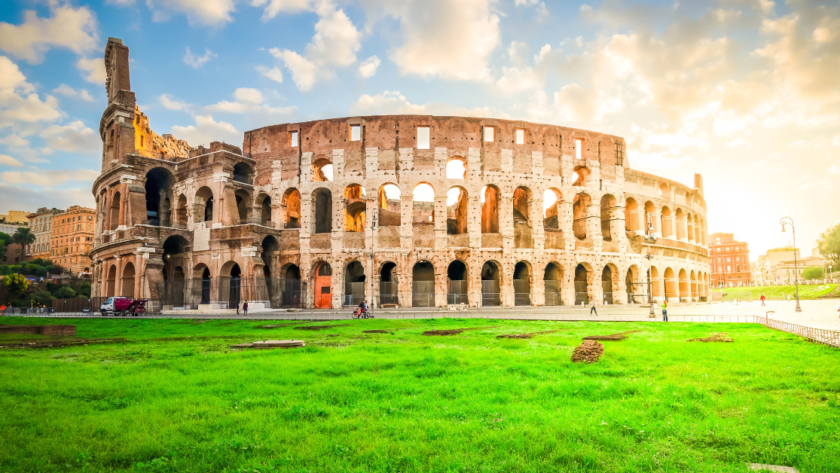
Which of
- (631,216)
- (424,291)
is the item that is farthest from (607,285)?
(424,291)

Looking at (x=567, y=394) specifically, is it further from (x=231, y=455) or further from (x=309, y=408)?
A: (x=231, y=455)

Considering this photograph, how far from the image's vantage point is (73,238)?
9988cm

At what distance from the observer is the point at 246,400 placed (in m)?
6.18

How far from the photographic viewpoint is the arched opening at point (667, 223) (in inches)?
1922

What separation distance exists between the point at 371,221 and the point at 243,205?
13.8 m

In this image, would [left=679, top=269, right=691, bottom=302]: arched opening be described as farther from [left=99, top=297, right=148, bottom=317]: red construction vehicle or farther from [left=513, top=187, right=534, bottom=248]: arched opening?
[left=99, top=297, right=148, bottom=317]: red construction vehicle

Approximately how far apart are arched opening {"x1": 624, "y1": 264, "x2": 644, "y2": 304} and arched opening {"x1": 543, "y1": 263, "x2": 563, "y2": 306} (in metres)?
6.70

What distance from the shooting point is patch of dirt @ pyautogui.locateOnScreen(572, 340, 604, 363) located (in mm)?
9586

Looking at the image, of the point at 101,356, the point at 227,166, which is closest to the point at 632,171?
the point at 227,166

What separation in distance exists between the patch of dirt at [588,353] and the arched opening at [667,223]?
4400 cm

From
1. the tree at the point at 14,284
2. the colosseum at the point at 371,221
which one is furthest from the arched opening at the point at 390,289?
the tree at the point at 14,284

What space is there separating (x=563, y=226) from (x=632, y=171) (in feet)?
35.0

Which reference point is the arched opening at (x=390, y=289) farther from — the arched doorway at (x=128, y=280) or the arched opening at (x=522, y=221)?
the arched doorway at (x=128, y=280)

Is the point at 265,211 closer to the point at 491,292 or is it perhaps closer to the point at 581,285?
the point at 491,292
